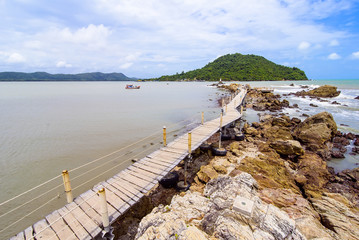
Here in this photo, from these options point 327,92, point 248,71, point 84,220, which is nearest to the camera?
point 84,220

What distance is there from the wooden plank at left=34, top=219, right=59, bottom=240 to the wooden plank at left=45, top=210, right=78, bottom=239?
9 centimetres

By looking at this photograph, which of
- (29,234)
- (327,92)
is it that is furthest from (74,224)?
(327,92)

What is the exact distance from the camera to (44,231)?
454 centimetres

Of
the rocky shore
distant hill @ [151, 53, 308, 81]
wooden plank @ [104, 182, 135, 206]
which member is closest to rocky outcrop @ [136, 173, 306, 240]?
the rocky shore

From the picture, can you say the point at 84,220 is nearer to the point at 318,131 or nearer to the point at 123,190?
the point at 123,190

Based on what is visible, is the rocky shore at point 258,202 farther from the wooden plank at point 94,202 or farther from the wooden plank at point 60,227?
the wooden plank at point 60,227

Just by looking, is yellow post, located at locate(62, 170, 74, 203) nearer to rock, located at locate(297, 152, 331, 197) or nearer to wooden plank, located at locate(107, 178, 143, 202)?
wooden plank, located at locate(107, 178, 143, 202)

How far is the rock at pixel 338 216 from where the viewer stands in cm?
509

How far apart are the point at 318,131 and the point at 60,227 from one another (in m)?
17.8

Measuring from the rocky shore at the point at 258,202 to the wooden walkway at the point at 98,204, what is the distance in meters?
0.96

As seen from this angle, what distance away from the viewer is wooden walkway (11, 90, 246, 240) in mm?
4527

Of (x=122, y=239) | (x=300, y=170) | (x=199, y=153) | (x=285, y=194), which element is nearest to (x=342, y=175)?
(x=300, y=170)

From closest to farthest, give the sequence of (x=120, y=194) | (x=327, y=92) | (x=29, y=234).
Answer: (x=29, y=234), (x=120, y=194), (x=327, y=92)

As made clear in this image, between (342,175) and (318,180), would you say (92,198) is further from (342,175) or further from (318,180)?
(342,175)
